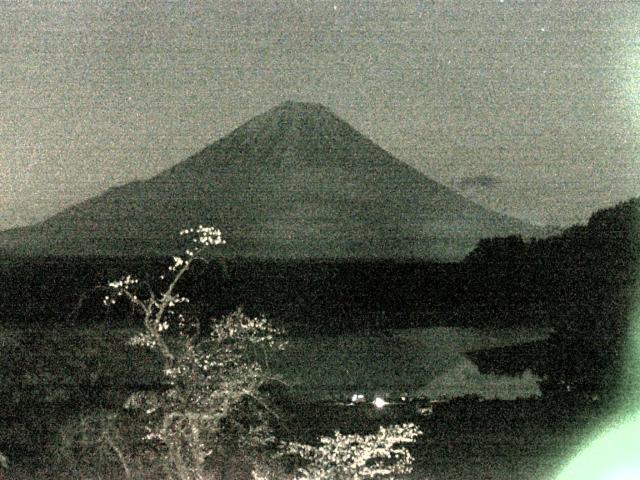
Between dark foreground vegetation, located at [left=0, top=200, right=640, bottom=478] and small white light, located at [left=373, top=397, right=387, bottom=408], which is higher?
dark foreground vegetation, located at [left=0, top=200, right=640, bottom=478]

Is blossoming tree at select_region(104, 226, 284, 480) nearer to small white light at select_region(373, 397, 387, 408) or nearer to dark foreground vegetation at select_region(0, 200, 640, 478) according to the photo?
dark foreground vegetation at select_region(0, 200, 640, 478)

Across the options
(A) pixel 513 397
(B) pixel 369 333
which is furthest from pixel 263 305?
(A) pixel 513 397

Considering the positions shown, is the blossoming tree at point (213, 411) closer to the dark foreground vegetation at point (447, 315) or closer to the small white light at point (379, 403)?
the dark foreground vegetation at point (447, 315)

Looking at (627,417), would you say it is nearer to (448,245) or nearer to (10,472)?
(10,472)

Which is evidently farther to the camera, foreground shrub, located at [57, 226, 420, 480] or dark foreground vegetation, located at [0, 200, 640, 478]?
dark foreground vegetation, located at [0, 200, 640, 478]

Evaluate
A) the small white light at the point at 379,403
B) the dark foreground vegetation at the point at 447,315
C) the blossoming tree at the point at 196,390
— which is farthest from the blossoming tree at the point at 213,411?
the small white light at the point at 379,403

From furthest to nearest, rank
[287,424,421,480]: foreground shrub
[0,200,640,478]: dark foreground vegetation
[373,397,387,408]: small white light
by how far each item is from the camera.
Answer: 1. [373,397,387,408]: small white light
2. [0,200,640,478]: dark foreground vegetation
3. [287,424,421,480]: foreground shrub

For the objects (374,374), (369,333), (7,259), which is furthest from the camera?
(7,259)

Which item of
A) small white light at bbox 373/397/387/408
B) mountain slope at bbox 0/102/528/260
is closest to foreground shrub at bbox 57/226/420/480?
small white light at bbox 373/397/387/408

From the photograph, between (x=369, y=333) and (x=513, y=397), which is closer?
(x=513, y=397)

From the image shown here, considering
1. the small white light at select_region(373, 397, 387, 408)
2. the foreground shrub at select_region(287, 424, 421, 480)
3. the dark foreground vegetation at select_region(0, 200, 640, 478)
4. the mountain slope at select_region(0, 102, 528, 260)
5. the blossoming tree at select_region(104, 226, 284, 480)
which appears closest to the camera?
the blossoming tree at select_region(104, 226, 284, 480)
